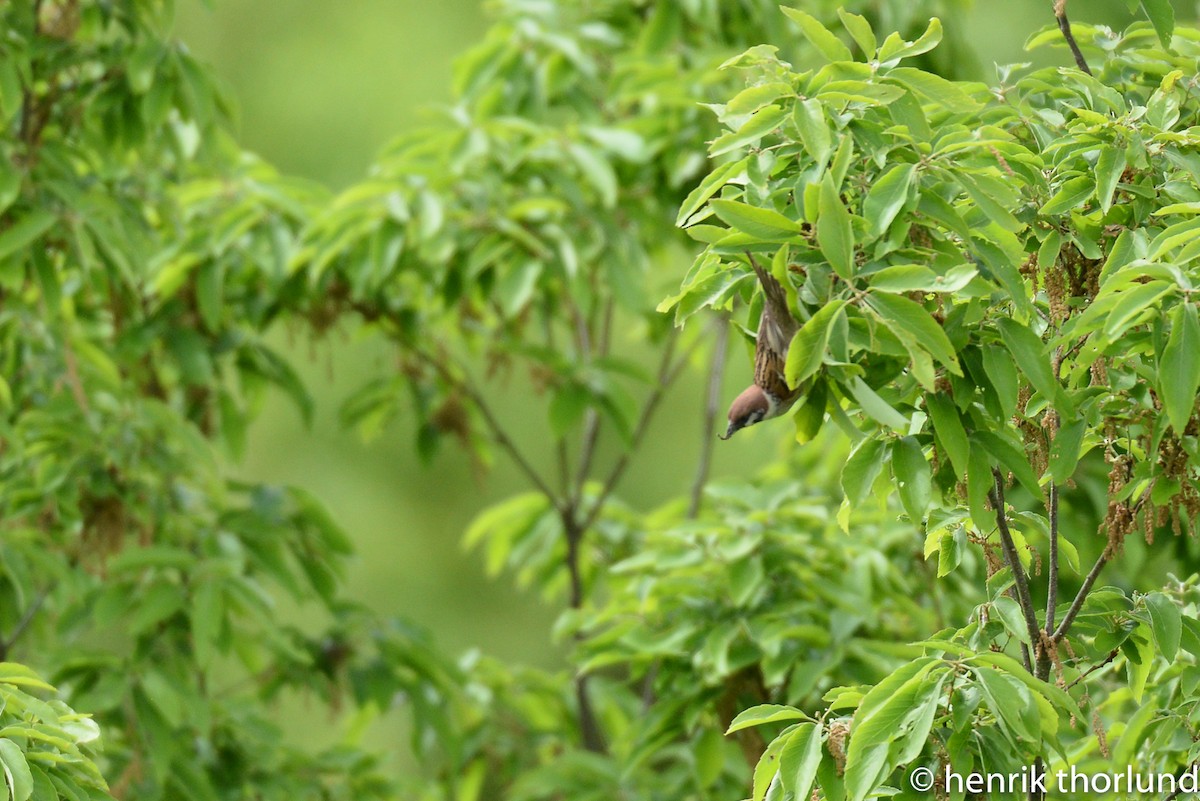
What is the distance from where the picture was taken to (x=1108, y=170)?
1224 millimetres

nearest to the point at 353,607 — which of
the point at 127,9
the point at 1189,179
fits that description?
the point at 127,9

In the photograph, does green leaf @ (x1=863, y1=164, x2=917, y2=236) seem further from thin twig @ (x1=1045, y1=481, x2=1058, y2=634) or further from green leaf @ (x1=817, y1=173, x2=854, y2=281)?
thin twig @ (x1=1045, y1=481, x2=1058, y2=634)

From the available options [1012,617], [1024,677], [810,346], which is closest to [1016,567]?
[1012,617]

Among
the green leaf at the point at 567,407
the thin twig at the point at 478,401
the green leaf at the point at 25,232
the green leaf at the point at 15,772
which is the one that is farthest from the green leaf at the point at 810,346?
the thin twig at the point at 478,401

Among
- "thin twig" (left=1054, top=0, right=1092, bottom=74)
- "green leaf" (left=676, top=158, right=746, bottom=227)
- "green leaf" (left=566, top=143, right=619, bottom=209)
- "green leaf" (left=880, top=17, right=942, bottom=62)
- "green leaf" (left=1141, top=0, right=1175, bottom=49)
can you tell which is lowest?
"green leaf" (left=676, top=158, right=746, bottom=227)

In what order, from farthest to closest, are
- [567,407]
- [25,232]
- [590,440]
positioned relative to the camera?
[590,440], [567,407], [25,232]

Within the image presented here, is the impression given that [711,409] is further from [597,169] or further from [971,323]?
[971,323]

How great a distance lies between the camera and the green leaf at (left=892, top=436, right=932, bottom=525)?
3.80 ft

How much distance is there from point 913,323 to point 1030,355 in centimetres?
14

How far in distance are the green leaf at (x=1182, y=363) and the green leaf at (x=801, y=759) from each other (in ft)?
1.43

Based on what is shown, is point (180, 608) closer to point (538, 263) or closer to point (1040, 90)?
point (538, 263)

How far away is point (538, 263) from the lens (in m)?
2.57

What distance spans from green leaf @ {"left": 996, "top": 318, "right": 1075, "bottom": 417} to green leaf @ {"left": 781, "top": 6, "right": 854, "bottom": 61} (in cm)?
30

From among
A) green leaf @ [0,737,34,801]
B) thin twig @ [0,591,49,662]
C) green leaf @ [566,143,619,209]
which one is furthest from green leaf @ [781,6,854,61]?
thin twig @ [0,591,49,662]
